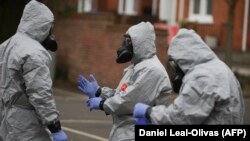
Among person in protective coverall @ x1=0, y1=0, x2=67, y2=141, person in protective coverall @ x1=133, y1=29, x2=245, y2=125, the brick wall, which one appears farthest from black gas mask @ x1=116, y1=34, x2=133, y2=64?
the brick wall

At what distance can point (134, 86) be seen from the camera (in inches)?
261

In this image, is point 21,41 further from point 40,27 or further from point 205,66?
point 205,66

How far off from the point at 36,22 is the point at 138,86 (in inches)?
47.4

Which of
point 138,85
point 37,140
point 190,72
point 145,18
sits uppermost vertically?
point 190,72

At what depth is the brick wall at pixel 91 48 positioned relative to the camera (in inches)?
858

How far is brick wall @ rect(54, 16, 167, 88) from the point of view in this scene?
21797mm

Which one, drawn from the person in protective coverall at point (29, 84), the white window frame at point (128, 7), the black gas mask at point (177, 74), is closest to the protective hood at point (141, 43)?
the person in protective coverall at point (29, 84)

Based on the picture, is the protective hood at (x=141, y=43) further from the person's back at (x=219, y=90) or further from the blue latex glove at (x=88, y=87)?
the person's back at (x=219, y=90)

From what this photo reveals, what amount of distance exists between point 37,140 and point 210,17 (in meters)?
25.9

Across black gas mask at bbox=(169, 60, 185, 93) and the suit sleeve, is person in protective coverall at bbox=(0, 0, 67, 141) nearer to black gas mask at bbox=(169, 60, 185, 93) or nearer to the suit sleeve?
the suit sleeve

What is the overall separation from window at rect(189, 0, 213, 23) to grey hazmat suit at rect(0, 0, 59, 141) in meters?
25.5

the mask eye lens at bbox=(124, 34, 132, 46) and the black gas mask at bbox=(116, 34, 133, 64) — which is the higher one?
the mask eye lens at bbox=(124, 34, 132, 46)

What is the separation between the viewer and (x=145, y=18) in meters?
33.0

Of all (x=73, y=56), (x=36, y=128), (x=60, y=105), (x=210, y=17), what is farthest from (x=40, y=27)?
(x=210, y=17)
